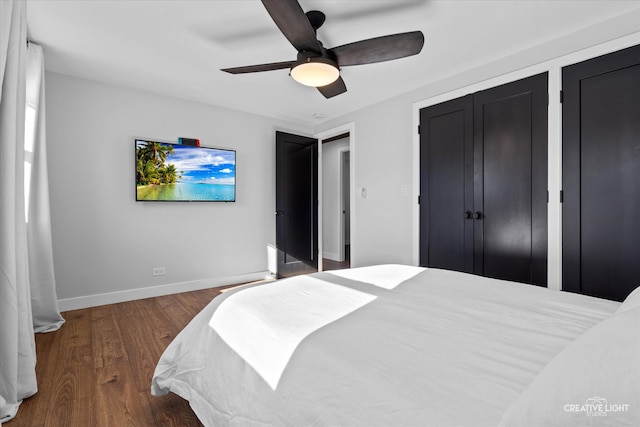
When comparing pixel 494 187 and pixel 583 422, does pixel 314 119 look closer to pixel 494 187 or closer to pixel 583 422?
pixel 494 187

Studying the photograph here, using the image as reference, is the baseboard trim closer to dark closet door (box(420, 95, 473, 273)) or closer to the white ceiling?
the white ceiling

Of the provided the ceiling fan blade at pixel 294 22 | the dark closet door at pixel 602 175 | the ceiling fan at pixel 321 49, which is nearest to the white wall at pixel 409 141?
the dark closet door at pixel 602 175

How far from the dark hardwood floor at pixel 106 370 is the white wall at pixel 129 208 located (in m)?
0.46

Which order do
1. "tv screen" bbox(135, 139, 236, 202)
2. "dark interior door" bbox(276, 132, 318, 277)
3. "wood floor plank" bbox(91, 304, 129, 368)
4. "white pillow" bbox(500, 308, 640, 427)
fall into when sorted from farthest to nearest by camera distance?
"dark interior door" bbox(276, 132, 318, 277) → "tv screen" bbox(135, 139, 236, 202) → "wood floor plank" bbox(91, 304, 129, 368) → "white pillow" bbox(500, 308, 640, 427)

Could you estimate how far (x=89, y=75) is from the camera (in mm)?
3125

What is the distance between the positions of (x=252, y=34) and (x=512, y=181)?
2.53m

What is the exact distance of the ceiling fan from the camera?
1.78 m

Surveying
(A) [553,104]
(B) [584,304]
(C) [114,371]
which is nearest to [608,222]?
(A) [553,104]

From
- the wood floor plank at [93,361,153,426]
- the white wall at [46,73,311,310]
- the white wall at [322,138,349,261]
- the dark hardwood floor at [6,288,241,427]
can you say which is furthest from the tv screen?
the white wall at [322,138,349,261]

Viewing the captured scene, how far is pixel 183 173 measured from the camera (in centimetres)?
373

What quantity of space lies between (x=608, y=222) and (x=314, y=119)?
11.9 ft

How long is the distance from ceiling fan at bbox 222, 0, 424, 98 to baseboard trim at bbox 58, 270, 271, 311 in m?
2.66

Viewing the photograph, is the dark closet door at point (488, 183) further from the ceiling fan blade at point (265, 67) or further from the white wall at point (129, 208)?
the white wall at point (129, 208)

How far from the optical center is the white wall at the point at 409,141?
2373mm
